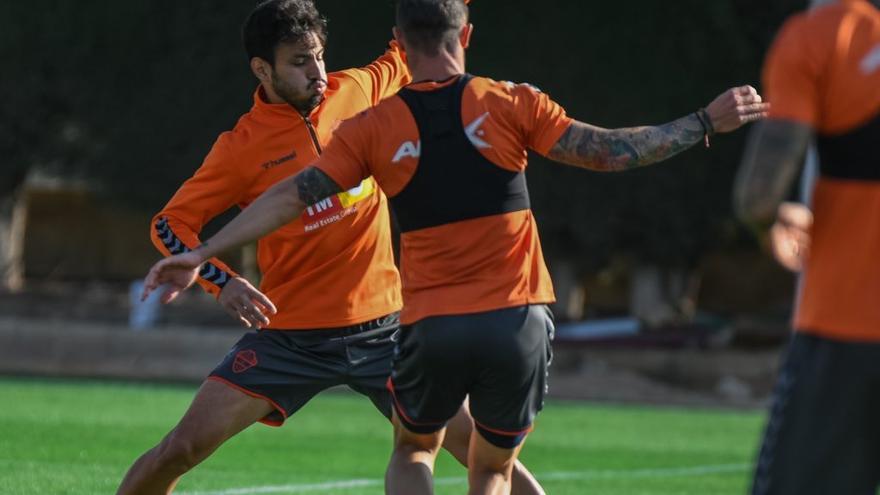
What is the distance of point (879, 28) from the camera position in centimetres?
489

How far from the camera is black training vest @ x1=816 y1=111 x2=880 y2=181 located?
4867 mm

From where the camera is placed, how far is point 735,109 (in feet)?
20.9

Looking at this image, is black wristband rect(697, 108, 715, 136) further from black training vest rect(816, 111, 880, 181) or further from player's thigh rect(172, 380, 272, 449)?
player's thigh rect(172, 380, 272, 449)

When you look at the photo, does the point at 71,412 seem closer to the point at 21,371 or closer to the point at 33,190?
the point at 21,371

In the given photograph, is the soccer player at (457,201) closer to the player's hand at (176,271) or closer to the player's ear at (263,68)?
the player's hand at (176,271)

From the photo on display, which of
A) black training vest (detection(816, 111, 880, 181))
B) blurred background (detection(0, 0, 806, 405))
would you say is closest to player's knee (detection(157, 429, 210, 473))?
black training vest (detection(816, 111, 880, 181))

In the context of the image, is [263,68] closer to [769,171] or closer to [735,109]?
[735,109]

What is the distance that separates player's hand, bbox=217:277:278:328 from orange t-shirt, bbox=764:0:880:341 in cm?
274

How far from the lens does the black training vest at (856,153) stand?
487cm

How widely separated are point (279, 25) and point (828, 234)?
365cm

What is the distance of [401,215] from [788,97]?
1835 millimetres

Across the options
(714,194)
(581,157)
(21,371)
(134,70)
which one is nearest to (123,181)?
(134,70)

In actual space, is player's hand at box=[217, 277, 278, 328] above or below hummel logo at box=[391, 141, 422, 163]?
below

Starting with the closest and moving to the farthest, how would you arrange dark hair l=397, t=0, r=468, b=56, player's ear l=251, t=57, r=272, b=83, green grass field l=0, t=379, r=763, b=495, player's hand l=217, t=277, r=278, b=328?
dark hair l=397, t=0, r=468, b=56, player's hand l=217, t=277, r=278, b=328, player's ear l=251, t=57, r=272, b=83, green grass field l=0, t=379, r=763, b=495
